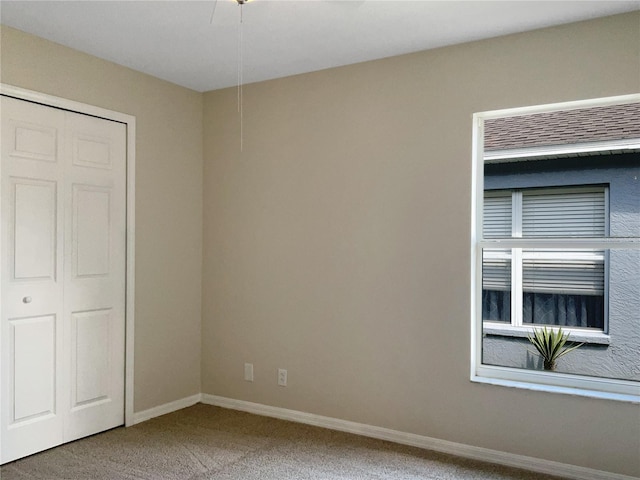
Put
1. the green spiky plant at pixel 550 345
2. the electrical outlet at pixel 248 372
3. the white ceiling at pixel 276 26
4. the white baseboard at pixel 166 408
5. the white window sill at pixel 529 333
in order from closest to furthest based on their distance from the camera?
1. the white ceiling at pixel 276 26
2. the white window sill at pixel 529 333
3. the green spiky plant at pixel 550 345
4. the white baseboard at pixel 166 408
5. the electrical outlet at pixel 248 372

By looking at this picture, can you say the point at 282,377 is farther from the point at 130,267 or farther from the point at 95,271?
the point at 95,271

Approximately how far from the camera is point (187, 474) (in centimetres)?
306

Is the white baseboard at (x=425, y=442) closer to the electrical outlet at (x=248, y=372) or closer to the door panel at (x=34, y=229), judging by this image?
the electrical outlet at (x=248, y=372)

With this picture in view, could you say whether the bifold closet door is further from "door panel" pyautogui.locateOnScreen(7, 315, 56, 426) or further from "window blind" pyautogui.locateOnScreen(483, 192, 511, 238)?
"window blind" pyautogui.locateOnScreen(483, 192, 511, 238)

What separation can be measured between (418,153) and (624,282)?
4.62 ft

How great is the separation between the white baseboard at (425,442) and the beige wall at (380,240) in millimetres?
41

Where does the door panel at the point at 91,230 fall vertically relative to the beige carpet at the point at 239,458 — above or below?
above

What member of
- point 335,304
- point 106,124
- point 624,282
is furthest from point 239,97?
point 624,282

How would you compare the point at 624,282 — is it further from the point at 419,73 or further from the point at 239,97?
the point at 239,97

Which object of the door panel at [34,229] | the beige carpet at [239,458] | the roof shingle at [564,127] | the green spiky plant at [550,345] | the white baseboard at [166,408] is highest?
the roof shingle at [564,127]

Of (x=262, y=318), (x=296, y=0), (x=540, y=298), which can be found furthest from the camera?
(x=262, y=318)

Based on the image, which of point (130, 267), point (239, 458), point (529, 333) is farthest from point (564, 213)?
point (130, 267)

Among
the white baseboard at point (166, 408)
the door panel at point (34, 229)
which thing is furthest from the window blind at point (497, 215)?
the door panel at point (34, 229)

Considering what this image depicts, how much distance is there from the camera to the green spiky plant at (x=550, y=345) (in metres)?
3.24
